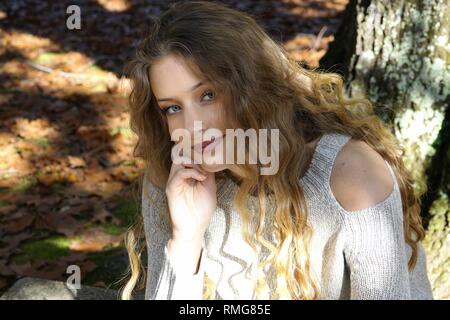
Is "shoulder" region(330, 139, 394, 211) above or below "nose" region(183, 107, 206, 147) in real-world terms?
below

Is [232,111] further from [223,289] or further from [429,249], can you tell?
[429,249]

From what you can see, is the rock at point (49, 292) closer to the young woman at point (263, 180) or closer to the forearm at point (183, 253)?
the young woman at point (263, 180)

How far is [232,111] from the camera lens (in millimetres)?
2033

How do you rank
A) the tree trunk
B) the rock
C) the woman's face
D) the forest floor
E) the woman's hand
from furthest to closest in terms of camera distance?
1. the forest floor
2. the rock
3. the tree trunk
4. the woman's hand
5. the woman's face

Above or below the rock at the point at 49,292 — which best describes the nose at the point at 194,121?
above

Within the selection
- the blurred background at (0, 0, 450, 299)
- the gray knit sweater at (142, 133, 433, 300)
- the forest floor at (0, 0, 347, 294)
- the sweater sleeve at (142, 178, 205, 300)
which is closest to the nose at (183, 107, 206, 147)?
the gray knit sweater at (142, 133, 433, 300)

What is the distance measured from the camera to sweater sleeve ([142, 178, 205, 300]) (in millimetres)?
2215

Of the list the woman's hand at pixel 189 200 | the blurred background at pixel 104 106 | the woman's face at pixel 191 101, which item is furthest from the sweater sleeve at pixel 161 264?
the blurred background at pixel 104 106

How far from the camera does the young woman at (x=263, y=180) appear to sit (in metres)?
1.99

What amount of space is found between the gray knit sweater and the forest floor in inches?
26.1

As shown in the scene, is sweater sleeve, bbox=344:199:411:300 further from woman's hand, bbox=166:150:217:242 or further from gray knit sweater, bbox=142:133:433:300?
woman's hand, bbox=166:150:217:242
